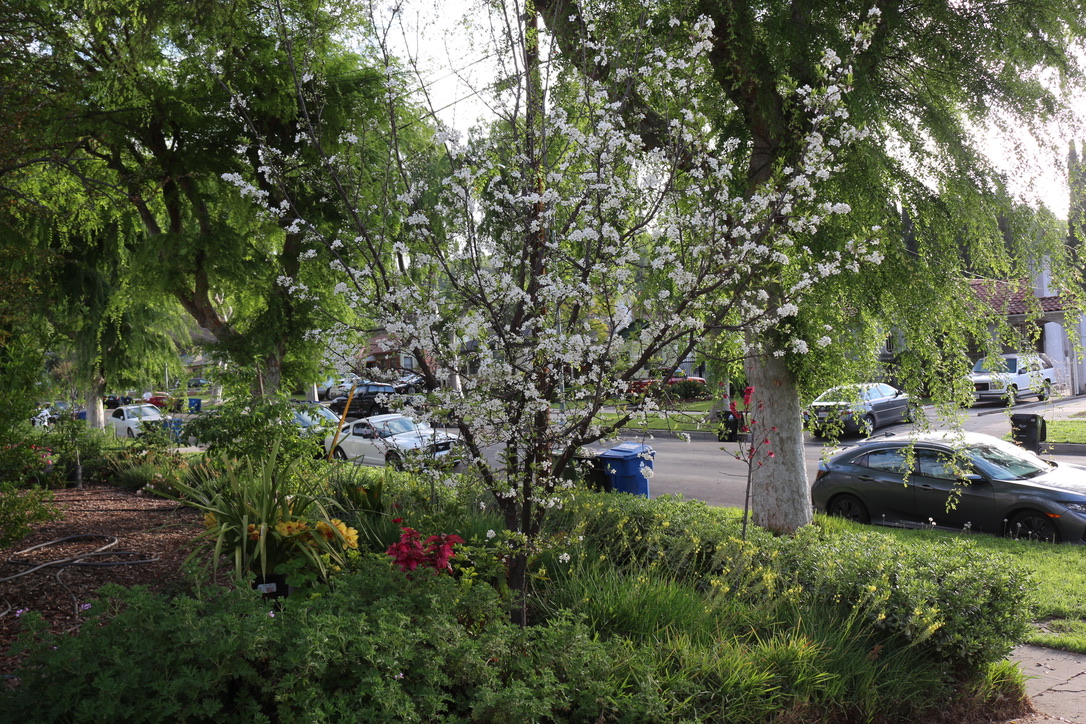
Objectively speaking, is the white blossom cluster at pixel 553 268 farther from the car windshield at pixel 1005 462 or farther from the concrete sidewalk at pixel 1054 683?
the car windshield at pixel 1005 462

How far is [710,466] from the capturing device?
16.5 meters

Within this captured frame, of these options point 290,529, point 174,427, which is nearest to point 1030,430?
point 290,529

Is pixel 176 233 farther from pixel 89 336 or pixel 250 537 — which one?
pixel 89 336

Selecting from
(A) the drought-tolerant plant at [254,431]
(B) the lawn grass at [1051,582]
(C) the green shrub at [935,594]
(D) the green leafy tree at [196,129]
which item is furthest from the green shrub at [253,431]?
(B) the lawn grass at [1051,582]

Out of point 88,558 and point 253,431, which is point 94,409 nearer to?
point 253,431

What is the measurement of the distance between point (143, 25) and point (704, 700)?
8.71m

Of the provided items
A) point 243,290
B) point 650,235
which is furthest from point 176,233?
point 650,235

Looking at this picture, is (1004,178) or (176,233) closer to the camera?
(1004,178)

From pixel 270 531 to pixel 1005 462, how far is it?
28.7 ft

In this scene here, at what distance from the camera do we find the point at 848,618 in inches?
185

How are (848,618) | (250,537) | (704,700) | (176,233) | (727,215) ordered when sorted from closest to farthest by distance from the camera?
1. (704,700)
2. (727,215)
3. (848,618)
4. (250,537)
5. (176,233)

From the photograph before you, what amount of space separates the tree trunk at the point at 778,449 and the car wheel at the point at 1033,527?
329cm

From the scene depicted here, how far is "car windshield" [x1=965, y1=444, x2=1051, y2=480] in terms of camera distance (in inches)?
360

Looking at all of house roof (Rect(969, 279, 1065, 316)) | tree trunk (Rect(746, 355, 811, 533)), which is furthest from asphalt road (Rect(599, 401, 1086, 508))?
house roof (Rect(969, 279, 1065, 316))
